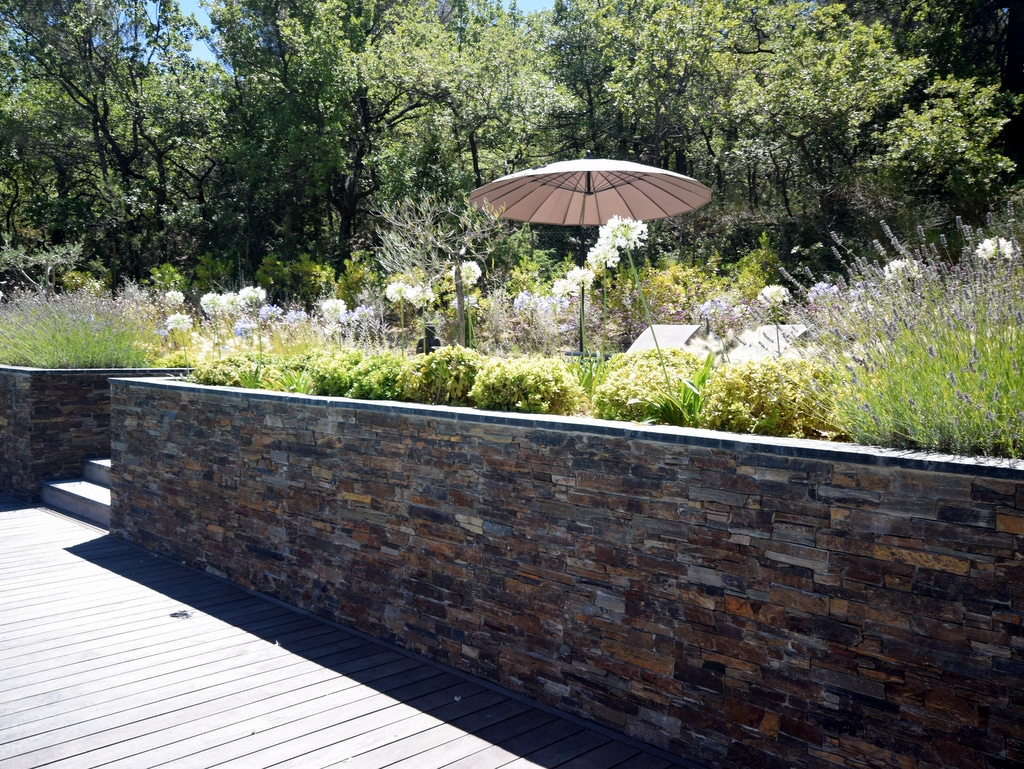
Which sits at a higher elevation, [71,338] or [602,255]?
[602,255]

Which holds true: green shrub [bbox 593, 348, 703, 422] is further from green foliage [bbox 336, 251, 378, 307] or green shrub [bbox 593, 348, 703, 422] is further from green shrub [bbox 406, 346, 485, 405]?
green foliage [bbox 336, 251, 378, 307]

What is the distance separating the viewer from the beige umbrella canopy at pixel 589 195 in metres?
5.16

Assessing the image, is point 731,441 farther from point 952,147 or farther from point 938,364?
point 952,147

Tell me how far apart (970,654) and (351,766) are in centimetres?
211

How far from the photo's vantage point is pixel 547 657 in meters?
3.23

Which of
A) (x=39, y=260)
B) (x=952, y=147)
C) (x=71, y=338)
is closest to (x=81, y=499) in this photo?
(x=71, y=338)

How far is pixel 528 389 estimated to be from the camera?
360 cm

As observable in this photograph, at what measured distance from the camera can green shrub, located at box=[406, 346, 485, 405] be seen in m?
4.02

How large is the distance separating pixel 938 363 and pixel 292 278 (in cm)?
1597

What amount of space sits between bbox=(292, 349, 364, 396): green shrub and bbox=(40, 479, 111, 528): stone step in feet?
9.16

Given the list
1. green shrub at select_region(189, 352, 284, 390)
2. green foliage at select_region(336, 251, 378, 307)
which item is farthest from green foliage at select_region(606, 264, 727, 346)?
green foliage at select_region(336, 251, 378, 307)

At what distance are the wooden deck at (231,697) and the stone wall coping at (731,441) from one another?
47.3 inches

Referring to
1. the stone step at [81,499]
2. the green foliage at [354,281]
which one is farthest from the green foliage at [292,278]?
the stone step at [81,499]

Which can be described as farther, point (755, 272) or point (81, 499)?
point (755, 272)
